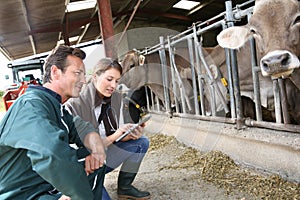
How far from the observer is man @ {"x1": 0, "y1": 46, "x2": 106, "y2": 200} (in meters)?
1.08

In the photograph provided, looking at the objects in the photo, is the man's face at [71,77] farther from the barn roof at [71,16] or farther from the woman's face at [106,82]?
the barn roof at [71,16]

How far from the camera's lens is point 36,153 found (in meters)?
1.08

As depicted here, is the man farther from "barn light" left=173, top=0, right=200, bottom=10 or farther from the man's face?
"barn light" left=173, top=0, right=200, bottom=10

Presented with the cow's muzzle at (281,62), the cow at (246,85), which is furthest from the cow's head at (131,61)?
the cow's muzzle at (281,62)

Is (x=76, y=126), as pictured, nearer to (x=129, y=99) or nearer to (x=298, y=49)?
(x=298, y=49)

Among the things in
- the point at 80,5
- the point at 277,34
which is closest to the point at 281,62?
the point at 277,34

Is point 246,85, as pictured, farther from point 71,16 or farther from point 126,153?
point 71,16

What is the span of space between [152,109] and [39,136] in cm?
462

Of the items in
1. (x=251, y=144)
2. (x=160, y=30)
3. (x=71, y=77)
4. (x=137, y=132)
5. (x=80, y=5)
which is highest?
(x=80, y=5)

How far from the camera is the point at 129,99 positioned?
5.36m

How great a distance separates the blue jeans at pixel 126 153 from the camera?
233 centimetres

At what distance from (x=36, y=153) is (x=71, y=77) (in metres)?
0.55

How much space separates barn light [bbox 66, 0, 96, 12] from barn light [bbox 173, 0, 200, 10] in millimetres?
2991

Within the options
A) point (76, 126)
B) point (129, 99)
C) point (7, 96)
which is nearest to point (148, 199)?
point (76, 126)
